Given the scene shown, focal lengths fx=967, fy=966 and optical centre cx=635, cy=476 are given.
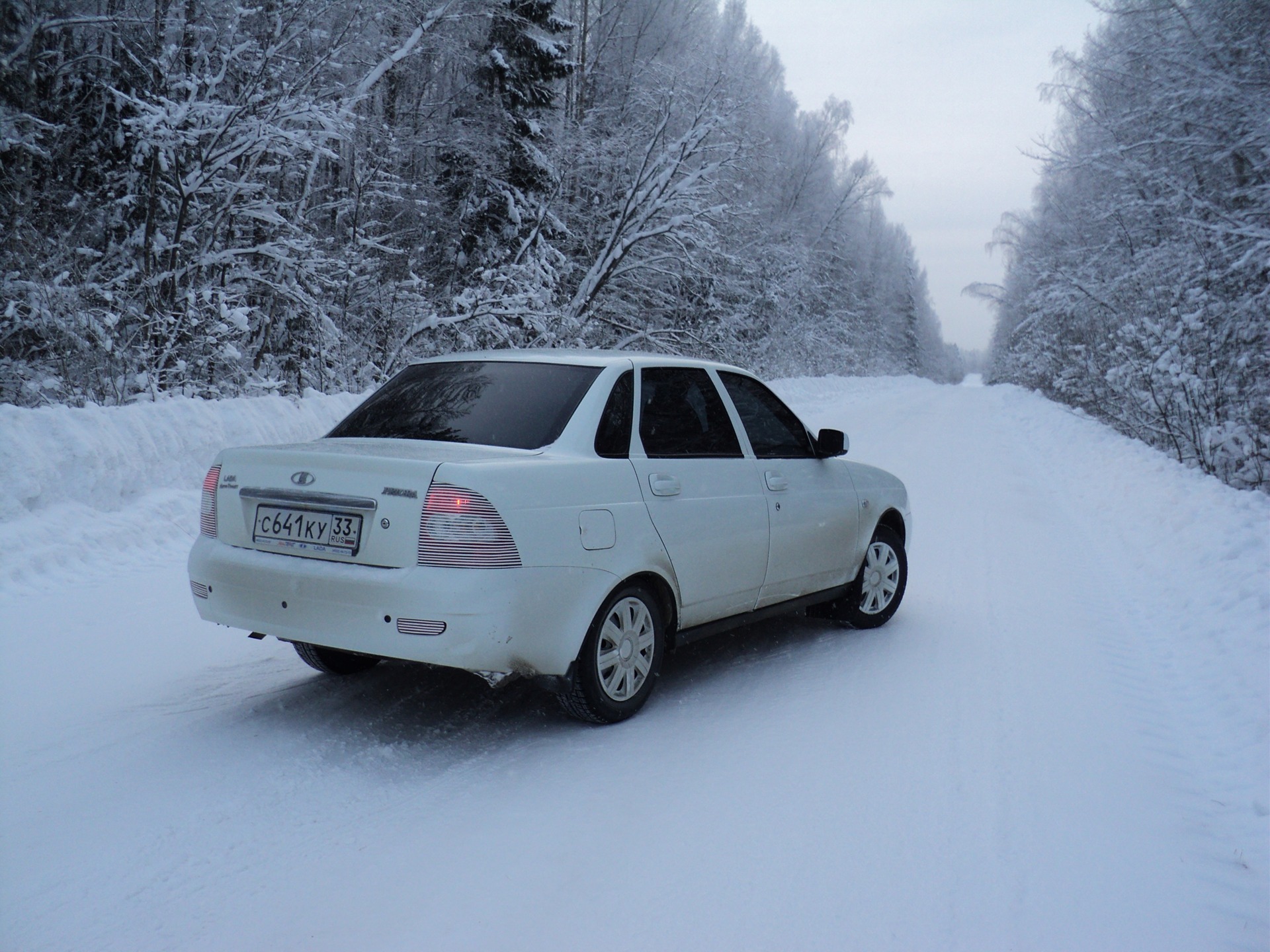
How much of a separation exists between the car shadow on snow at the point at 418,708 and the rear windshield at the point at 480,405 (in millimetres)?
1241

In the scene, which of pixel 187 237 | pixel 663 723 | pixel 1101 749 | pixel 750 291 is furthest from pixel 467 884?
pixel 750 291

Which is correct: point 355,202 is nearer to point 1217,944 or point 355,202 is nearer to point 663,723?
point 663,723

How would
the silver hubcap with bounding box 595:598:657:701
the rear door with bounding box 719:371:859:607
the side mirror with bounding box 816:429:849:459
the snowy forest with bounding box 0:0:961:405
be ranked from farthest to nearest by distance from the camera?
1. the snowy forest with bounding box 0:0:961:405
2. the side mirror with bounding box 816:429:849:459
3. the rear door with bounding box 719:371:859:607
4. the silver hubcap with bounding box 595:598:657:701

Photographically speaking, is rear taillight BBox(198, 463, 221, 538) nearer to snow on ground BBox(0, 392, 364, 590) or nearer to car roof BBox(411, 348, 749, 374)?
car roof BBox(411, 348, 749, 374)

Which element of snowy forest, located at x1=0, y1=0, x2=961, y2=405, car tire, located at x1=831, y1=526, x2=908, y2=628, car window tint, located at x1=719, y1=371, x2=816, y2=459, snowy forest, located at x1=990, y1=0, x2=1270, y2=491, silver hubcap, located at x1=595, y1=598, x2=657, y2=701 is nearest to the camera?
silver hubcap, located at x1=595, y1=598, x2=657, y2=701

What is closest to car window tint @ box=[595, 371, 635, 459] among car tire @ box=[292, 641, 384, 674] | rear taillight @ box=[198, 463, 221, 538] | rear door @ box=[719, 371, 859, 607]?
rear door @ box=[719, 371, 859, 607]

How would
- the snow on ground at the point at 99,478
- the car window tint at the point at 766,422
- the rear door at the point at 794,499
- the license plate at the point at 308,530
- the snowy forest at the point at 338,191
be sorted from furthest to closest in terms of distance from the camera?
the snowy forest at the point at 338,191
the snow on ground at the point at 99,478
the car window tint at the point at 766,422
the rear door at the point at 794,499
the license plate at the point at 308,530

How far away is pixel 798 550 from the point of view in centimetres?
551

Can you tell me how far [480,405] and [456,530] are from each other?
0.96 meters

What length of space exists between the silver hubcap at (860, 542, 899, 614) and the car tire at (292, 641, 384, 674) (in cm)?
317

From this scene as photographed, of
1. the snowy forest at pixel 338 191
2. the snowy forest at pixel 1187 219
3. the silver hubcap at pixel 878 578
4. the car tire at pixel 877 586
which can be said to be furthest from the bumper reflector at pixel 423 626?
the snowy forest at pixel 1187 219

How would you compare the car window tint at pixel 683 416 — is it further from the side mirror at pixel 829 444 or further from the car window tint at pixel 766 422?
the side mirror at pixel 829 444

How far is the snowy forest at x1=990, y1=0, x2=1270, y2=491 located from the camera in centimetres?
1167

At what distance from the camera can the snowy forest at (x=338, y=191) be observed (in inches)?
448
